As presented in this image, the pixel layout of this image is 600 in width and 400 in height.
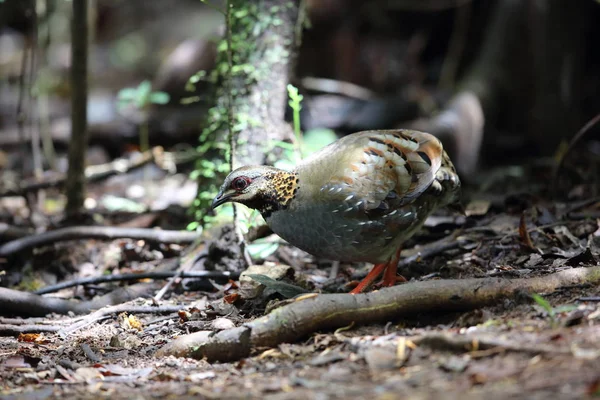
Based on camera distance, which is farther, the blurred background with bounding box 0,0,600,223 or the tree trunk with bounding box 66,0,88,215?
the blurred background with bounding box 0,0,600,223

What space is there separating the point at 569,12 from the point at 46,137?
7.29 m

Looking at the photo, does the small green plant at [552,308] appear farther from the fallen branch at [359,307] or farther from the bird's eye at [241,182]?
the bird's eye at [241,182]

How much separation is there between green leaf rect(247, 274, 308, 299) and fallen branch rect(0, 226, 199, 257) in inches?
58.2

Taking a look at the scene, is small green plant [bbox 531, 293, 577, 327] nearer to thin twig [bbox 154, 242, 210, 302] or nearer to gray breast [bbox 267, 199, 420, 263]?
gray breast [bbox 267, 199, 420, 263]

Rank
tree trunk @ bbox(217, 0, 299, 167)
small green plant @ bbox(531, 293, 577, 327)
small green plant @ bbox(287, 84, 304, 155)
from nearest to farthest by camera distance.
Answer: small green plant @ bbox(531, 293, 577, 327), small green plant @ bbox(287, 84, 304, 155), tree trunk @ bbox(217, 0, 299, 167)

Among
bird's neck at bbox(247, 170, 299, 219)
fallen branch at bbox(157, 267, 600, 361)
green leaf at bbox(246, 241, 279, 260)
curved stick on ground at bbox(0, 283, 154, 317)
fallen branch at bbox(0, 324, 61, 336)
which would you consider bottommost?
curved stick on ground at bbox(0, 283, 154, 317)

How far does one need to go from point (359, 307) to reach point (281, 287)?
0.75m

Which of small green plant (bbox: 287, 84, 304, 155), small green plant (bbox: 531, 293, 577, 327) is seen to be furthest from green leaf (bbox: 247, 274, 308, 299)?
small green plant (bbox: 531, 293, 577, 327)

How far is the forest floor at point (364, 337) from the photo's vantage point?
110 inches

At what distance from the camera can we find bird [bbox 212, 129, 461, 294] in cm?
436

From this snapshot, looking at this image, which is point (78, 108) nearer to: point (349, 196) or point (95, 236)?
point (95, 236)

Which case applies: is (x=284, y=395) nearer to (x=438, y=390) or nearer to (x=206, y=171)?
(x=438, y=390)

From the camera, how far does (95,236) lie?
19.0ft

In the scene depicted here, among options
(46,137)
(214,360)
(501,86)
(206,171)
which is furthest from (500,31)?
(214,360)
